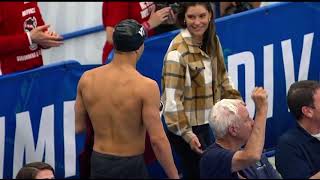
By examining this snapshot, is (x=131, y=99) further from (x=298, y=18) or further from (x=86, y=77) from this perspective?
(x=298, y=18)

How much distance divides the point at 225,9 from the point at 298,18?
1.46 metres

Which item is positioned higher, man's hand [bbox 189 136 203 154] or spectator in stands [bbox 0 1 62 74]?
spectator in stands [bbox 0 1 62 74]

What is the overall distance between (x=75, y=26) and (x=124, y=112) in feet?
13.7

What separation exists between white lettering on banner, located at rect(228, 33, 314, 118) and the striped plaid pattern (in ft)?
3.38

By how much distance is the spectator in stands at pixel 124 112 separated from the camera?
594 cm

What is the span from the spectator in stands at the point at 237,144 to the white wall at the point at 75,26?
4.30 m

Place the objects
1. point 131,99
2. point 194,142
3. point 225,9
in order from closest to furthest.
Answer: point 131,99 < point 194,142 < point 225,9

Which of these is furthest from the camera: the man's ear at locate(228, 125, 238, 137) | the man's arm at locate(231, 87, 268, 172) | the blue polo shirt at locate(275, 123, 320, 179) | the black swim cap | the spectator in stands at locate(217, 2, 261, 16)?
the spectator in stands at locate(217, 2, 261, 16)

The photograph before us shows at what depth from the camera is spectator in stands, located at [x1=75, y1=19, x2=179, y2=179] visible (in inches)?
234

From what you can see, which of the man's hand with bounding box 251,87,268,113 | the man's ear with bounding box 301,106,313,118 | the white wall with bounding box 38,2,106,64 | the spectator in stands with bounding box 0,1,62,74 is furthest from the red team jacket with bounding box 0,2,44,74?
the man's hand with bounding box 251,87,268,113

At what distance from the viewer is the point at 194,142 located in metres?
6.78

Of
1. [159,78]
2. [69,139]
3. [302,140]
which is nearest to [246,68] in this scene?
[159,78]

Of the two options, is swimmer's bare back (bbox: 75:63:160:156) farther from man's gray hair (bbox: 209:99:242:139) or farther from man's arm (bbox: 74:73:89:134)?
man's gray hair (bbox: 209:99:242:139)

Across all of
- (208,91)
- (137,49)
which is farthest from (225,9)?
(137,49)
